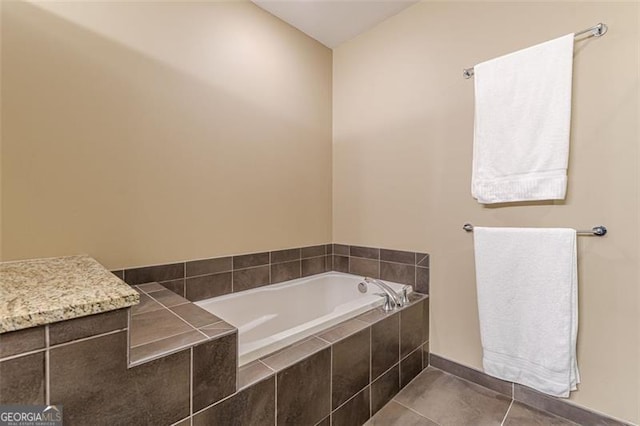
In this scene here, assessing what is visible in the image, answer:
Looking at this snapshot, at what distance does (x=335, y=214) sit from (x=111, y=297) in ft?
6.70

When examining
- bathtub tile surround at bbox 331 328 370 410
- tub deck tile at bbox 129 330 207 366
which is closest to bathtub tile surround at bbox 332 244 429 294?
bathtub tile surround at bbox 331 328 370 410

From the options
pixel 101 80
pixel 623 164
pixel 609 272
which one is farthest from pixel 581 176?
pixel 101 80

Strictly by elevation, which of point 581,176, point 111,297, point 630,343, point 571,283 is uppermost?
point 581,176

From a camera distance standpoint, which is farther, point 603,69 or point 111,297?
point 603,69

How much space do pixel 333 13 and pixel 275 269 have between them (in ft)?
6.58

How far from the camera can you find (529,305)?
1.54 metres

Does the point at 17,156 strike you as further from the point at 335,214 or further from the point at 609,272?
the point at 609,272

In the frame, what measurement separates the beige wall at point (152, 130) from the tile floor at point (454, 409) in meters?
1.31

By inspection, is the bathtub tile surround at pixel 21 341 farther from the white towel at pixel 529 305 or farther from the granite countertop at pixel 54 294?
the white towel at pixel 529 305

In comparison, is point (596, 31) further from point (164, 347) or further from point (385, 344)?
point (164, 347)

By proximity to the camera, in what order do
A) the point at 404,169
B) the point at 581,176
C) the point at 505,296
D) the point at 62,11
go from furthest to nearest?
the point at 404,169 → the point at 505,296 → the point at 581,176 → the point at 62,11

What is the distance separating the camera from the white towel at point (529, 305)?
4.70 feet

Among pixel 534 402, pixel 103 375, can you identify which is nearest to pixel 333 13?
pixel 103 375

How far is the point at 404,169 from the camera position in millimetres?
2166
